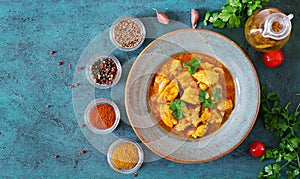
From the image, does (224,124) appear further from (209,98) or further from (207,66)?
(207,66)

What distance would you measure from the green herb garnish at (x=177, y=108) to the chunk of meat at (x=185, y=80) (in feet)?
0.28

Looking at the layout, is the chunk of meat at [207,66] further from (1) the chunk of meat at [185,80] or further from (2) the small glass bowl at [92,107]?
(2) the small glass bowl at [92,107]

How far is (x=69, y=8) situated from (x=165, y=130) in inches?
32.7

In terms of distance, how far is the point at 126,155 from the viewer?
210 centimetres

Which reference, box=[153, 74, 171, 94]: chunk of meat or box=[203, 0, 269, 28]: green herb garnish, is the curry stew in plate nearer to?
box=[153, 74, 171, 94]: chunk of meat

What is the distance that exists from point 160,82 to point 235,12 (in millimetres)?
517

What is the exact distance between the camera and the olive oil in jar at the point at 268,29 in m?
1.85

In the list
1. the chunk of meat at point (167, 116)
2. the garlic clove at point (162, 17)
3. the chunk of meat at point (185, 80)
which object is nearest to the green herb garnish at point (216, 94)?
the chunk of meat at point (185, 80)

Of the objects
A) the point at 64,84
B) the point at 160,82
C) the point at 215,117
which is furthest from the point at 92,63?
the point at 215,117

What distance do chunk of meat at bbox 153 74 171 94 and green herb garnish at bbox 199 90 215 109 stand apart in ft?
0.59

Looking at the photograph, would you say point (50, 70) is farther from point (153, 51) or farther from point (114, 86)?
point (153, 51)

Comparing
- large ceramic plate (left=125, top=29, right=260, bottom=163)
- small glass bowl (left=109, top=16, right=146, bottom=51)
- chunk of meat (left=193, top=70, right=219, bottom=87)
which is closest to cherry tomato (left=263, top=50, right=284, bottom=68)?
large ceramic plate (left=125, top=29, right=260, bottom=163)

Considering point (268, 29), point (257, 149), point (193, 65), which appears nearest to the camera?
point (268, 29)

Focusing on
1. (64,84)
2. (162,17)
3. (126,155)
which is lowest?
(126,155)
